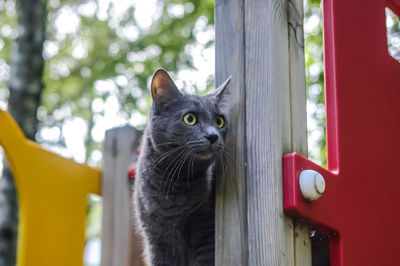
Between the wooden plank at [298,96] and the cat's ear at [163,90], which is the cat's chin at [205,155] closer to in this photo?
the cat's ear at [163,90]

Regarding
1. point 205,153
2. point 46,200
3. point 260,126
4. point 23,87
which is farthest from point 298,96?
point 23,87

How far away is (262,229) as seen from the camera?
1287 mm

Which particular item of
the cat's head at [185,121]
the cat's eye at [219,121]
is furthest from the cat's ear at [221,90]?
the cat's eye at [219,121]

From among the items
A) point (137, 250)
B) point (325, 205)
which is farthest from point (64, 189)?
point (325, 205)

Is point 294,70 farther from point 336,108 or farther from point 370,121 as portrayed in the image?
point 370,121

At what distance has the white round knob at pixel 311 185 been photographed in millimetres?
1282

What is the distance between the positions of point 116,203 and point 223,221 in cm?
161

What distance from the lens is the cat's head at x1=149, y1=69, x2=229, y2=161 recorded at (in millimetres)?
1821

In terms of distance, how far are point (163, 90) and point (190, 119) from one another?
226 millimetres

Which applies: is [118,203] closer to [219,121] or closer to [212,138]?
[219,121]

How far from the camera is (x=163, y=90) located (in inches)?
82.5

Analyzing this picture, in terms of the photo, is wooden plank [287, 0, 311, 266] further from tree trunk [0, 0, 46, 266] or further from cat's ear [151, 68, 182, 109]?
tree trunk [0, 0, 46, 266]

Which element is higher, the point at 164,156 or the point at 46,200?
the point at 164,156

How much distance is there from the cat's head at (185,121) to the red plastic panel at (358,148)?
40 cm
